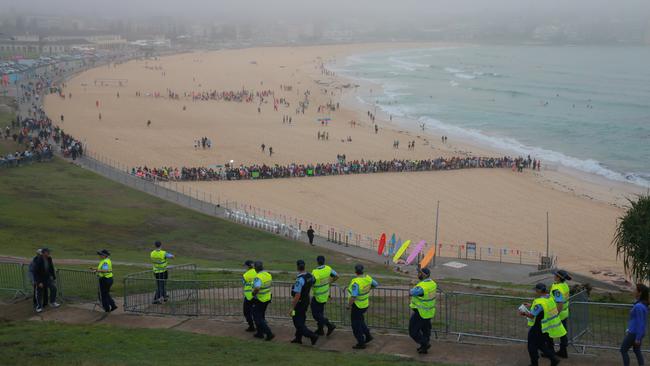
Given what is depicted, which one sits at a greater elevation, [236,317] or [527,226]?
[236,317]

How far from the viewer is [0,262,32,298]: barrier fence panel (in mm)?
14617

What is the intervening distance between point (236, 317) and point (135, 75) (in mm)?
101370

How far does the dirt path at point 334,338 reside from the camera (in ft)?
35.2

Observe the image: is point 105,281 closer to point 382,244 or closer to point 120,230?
point 120,230

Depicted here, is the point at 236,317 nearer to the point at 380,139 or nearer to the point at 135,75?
the point at 380,139

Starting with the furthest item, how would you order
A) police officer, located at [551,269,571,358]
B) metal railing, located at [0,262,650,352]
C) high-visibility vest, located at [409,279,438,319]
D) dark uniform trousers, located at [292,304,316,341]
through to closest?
1. metal railing, located at [0,262,650,352]
2. dark uniform trousers, located at [292,304,316,341]
3. high-visibility vest, located at [409,279,438,319]
4. police officer, located at [551,269,571,358]

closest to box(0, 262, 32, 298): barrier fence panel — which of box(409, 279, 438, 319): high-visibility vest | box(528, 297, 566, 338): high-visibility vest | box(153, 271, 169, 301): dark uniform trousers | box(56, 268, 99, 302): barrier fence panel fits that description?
box(56, 268, 99, 302): barrier fence panel

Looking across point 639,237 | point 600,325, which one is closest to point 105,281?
point 600,325

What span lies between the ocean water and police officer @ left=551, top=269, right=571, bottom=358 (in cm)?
3862

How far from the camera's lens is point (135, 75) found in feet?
359

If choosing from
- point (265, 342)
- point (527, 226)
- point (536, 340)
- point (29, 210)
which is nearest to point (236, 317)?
point (265, 342)

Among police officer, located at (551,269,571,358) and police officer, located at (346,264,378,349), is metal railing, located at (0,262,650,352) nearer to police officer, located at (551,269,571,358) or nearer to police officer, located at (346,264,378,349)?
police officer, located at (551,269,571,358)

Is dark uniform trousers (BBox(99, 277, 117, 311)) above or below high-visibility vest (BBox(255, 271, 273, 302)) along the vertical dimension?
below

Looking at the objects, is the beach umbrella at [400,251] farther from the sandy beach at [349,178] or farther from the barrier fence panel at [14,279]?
the barrier fence panel at [14,279]
